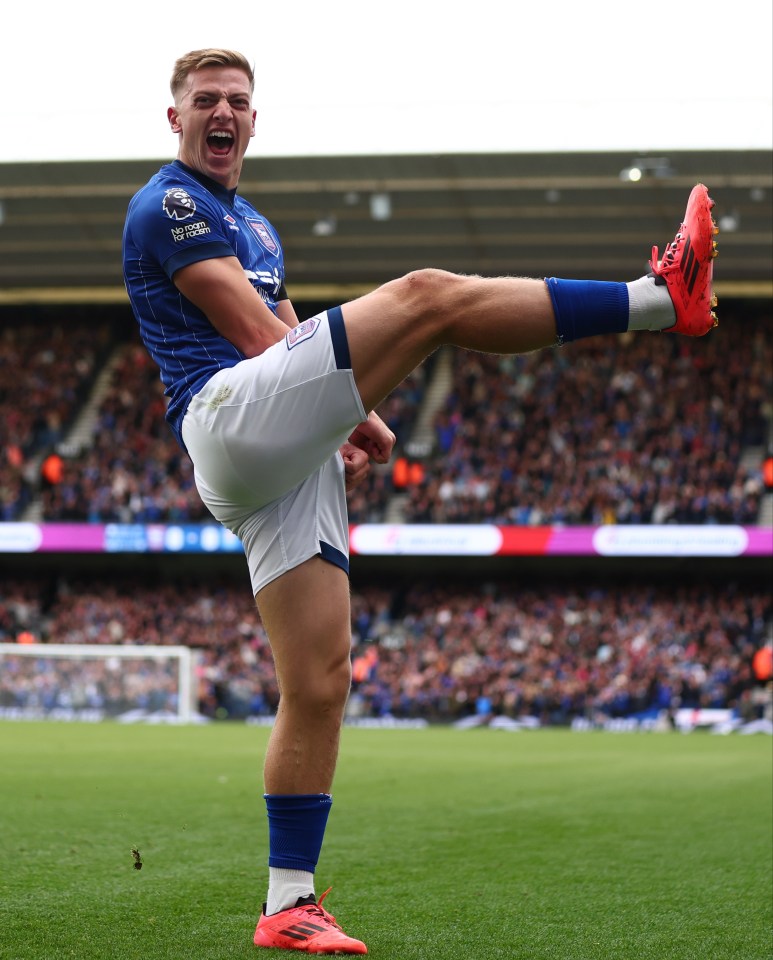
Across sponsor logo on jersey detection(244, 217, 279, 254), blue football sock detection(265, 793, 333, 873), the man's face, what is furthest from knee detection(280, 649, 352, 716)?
the man's face

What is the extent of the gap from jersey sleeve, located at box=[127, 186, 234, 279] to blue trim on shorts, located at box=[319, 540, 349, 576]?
30.4 inches

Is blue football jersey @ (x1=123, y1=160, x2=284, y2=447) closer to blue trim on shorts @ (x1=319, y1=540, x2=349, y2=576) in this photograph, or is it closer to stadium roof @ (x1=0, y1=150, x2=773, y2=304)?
blue trim on shorts @ (x1=319, y1=540, x2=349, y2=576)

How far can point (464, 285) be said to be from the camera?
3.00m

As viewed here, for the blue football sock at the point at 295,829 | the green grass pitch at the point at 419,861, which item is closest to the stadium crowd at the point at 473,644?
the green grass pitch at the point at 419,861

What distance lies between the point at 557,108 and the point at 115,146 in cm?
820

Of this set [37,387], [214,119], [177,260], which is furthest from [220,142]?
[37,387]

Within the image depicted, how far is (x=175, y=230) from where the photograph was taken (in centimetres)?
319

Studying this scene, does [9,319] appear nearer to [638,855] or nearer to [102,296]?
[102,296]

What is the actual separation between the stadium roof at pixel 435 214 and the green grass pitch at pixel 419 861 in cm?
1558

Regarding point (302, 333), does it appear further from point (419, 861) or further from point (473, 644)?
point (473, 644)

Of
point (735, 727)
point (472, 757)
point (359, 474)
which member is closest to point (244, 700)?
point (735, 727)

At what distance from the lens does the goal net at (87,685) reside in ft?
72.6

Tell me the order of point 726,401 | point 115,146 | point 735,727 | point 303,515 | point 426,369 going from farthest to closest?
point 426,369 < point 726,401 < point 115,146 < point 735,727 < point 303,515

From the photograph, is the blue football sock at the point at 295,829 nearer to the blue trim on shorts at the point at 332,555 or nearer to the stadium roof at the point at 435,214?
the blue trim on shorts at the point at 332,555
